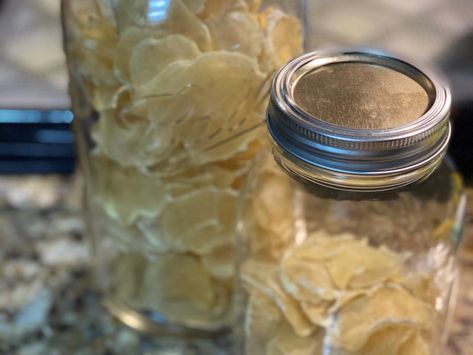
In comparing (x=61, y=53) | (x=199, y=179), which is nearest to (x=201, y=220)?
(x=199, y=179)

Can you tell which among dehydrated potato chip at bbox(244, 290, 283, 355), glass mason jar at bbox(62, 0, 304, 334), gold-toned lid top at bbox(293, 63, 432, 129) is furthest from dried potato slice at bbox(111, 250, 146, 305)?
gold-toned lid top at bbox(293, 63, 432, 129)

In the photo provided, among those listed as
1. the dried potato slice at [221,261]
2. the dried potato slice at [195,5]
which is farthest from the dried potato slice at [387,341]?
the dried potato slice at [195,5]

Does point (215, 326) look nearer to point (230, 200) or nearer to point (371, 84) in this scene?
point (230, 200)

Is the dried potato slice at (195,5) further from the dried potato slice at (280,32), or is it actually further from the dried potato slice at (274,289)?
the dried potato slice at (274,289)

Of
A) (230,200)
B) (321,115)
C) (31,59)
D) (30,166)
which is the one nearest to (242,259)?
(230,200)

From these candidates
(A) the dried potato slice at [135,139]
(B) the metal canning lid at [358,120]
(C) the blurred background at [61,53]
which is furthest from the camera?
(C) the blurred background at [61,53]

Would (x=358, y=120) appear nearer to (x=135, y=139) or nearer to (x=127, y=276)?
(x=135, y=139)
